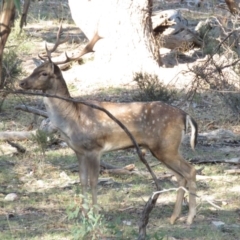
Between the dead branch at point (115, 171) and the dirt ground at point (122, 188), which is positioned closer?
the dirt ground at point (122, 188)

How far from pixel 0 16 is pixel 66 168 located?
10.8 feet

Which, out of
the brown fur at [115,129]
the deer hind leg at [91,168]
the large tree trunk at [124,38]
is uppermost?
the brown fur at [115,129]

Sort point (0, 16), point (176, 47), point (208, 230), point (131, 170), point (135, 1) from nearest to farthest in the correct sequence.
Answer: point (0, 16), point (208, 230), point (131, 170), point (135, 1), point (176, 47)

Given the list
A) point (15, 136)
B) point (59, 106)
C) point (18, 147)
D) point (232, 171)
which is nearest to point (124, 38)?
point (15, 136)

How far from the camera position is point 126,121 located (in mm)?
7836

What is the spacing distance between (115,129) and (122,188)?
111 centimetres

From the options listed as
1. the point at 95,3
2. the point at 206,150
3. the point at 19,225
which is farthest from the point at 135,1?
the point at 19,225

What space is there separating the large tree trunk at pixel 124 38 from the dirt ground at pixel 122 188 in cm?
122

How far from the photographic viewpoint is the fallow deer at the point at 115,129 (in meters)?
7.73

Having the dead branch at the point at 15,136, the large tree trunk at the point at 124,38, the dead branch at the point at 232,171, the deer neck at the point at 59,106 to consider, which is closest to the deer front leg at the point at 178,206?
the deer neck at the point at 59,106

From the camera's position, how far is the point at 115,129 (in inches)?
309

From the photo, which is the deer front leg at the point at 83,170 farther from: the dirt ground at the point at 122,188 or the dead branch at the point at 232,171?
the dead branch at the point at 232,171

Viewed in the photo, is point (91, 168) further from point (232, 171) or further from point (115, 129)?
point (232, 171)

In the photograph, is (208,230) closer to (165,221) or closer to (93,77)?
(165,221)
